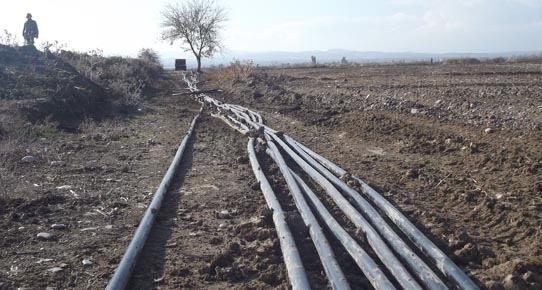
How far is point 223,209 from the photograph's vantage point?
5.55m

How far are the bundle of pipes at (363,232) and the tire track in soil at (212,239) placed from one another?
169 millimetres

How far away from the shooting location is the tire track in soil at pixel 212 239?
386 cm

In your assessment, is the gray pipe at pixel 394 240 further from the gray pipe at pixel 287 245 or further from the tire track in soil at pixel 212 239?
the tire track in soil at pixel 212 239

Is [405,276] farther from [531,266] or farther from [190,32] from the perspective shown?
[190,32]

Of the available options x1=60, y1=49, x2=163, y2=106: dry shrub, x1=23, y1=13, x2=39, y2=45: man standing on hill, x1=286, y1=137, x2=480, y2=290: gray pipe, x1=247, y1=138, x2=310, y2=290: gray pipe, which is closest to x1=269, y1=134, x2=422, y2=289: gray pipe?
x1=286, y1=137, x2=480, y2=290: gray pipe

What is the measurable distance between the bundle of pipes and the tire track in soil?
0.56ft

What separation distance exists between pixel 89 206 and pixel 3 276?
1.83m

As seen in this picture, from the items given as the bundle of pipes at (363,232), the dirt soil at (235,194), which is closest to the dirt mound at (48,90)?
the dirt soil at (235,194)

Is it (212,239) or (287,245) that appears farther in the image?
(212,239)

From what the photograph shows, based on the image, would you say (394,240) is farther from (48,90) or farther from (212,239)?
(48,90)

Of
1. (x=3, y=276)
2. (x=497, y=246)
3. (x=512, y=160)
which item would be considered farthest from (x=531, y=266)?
(x=3, y=276)

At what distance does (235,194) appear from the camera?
607 centimetres

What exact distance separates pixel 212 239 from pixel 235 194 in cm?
147

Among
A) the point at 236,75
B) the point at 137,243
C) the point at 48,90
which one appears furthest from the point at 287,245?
the point at 236,75
